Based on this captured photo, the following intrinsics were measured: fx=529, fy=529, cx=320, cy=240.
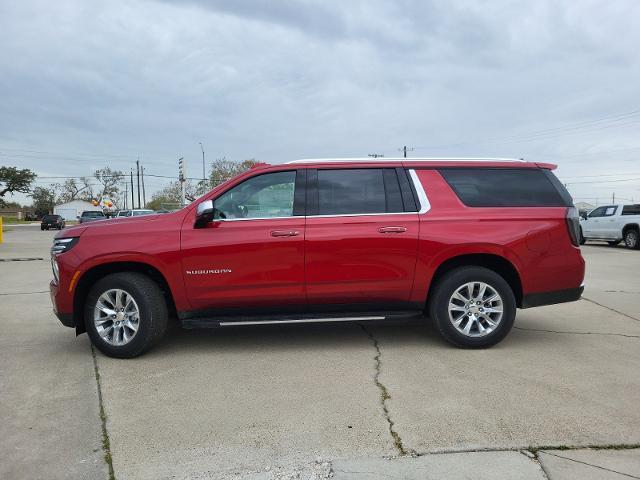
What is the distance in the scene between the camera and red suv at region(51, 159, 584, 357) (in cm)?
499

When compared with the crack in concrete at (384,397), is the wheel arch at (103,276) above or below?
above

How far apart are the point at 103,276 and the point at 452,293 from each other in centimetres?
342

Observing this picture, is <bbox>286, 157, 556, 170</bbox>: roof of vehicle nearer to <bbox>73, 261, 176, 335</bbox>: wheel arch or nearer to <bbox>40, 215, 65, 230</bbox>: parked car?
<bbox>73, 261, 176, 335</bbox>: wheel arch

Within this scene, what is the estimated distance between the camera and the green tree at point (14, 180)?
86.4 m

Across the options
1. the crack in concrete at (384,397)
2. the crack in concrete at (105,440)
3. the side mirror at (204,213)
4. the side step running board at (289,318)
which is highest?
the side mirror at (204,213)

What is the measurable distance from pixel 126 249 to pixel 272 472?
2.80 metres

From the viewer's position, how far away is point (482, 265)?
5426mm

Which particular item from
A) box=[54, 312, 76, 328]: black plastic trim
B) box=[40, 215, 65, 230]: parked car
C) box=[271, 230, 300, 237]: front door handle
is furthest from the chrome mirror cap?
box=[40, 215, 65, 230]: parked car

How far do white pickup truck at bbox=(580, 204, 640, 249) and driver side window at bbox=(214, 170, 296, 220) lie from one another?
17.2m

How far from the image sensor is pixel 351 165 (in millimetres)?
5344

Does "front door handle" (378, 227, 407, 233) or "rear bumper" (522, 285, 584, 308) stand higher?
"front door handle" (378, 227, 407, 233)

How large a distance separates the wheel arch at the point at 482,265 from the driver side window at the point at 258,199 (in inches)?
63.3

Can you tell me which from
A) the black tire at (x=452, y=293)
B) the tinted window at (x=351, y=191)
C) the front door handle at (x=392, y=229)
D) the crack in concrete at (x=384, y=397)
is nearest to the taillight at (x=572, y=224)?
the black tire at (x=452, y=293)

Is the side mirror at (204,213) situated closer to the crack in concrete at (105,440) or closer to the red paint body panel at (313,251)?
the red paint body panel at (313,251)
